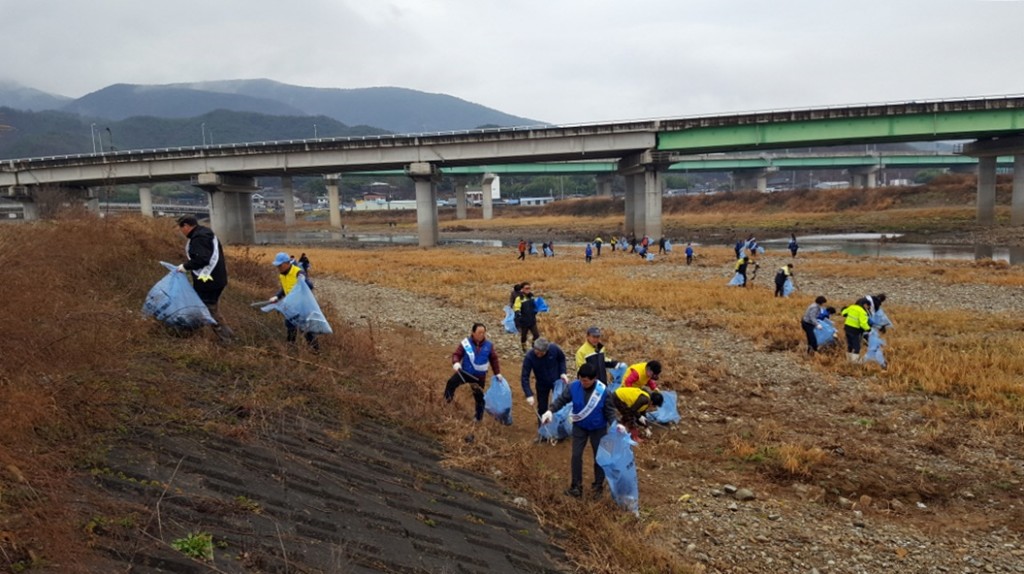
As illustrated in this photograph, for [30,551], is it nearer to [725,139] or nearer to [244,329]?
[244,329]

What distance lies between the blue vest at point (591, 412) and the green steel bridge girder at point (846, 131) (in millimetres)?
41072

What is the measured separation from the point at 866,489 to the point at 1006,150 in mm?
49159

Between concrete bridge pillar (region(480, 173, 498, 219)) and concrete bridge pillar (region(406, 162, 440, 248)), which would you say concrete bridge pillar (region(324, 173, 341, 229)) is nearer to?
concrete bridge pillar (region(480, 173, 498, 219))

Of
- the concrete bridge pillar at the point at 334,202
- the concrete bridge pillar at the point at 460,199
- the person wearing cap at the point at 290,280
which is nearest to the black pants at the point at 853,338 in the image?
the person wearing cap at the point at 290,280

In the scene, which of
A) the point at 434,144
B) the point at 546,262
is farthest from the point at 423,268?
the point at 434,144

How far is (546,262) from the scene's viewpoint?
3158cm

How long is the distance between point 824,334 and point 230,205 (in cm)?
5026

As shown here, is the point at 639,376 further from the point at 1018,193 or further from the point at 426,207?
the point at 1018,193

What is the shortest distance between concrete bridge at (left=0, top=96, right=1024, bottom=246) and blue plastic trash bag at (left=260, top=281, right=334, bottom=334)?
37151 mm

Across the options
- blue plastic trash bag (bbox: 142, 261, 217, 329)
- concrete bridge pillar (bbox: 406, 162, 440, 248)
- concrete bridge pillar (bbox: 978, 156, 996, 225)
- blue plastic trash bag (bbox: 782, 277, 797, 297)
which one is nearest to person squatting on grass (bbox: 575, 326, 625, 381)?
blue plastic trash bag (bbox: 142, 261, 217, 329)

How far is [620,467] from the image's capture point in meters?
5.89

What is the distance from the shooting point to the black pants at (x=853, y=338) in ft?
36.3

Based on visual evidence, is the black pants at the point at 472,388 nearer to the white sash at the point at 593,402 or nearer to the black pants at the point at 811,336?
the white sash at the point at 593,402

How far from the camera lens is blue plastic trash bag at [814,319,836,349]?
40.1ft
